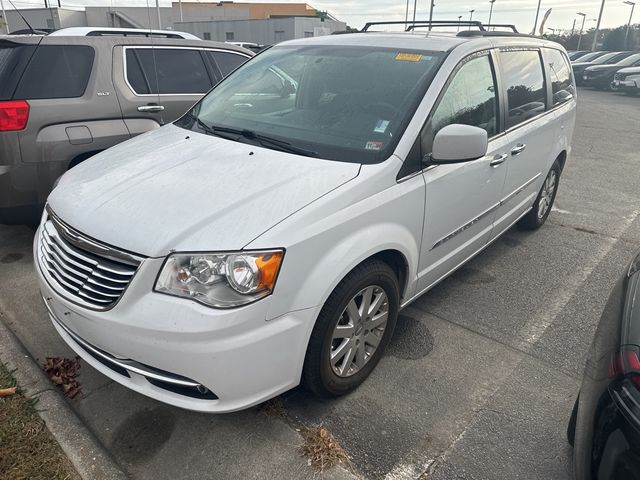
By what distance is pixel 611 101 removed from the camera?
59.1 ft

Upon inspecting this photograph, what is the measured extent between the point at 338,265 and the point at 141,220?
88 centimetres

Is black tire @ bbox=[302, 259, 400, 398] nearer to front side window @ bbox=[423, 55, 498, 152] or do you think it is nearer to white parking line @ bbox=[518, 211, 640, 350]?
front side window @ bbox=[423, 55, 498, 152]

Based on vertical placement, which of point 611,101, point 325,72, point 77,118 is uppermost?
point 325,72

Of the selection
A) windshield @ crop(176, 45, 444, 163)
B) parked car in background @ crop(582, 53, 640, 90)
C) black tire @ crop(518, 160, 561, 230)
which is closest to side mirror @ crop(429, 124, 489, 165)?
windshield @ crop(176, 45, 444, 163)

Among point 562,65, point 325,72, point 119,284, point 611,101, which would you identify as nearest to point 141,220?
point 119,284

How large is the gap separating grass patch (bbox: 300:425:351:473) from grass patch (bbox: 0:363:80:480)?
1.00 m

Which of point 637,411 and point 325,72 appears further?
point 325,72

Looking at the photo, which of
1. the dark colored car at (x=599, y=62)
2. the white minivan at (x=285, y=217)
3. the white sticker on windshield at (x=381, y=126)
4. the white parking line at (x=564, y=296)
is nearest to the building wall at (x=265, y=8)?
the dark colored car at (x=599, y=62)

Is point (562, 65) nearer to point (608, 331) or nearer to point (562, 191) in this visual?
point (562, 191)

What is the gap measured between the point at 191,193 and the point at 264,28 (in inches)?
1807

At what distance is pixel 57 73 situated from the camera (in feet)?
13.3

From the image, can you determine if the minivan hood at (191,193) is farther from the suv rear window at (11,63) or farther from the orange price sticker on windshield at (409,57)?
the suv rear window at (11,63)

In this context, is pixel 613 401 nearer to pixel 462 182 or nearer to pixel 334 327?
pixel 334 327

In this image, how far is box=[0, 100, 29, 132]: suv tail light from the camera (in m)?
3.68
